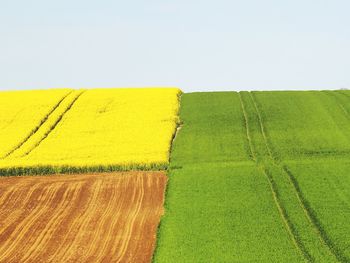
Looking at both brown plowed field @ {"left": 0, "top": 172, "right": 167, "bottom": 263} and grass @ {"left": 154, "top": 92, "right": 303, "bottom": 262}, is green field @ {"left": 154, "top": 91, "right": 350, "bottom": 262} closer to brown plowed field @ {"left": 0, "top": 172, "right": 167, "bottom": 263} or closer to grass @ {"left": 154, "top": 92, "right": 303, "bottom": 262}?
grass @ {"left": 154, "top": 92, "right": 303, "bottom": 262}

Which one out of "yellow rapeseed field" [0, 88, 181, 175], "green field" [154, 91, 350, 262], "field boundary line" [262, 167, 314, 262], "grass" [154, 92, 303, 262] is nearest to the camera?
"field boundary line" [262, 167, 314, 262]

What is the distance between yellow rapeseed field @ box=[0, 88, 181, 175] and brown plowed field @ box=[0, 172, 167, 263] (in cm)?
225

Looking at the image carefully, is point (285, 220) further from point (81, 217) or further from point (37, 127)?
point (37, 127)

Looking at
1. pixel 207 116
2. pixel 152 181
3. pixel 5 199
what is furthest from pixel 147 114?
pixel 5 199

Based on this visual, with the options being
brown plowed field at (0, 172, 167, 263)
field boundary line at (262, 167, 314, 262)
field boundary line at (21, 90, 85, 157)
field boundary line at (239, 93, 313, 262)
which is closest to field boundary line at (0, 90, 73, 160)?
field boundary line at (21, 90, 85, 157)

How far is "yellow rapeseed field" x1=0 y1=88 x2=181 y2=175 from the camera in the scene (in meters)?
43.4

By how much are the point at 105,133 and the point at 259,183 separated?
19964 millimetres

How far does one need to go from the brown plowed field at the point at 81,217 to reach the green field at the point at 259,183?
4.72 ft

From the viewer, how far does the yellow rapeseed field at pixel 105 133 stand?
4344 centimetres

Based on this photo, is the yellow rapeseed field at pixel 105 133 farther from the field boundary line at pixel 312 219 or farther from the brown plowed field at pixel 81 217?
the field boundary line at pixel 312 219

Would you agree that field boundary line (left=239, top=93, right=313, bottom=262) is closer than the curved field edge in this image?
Yes

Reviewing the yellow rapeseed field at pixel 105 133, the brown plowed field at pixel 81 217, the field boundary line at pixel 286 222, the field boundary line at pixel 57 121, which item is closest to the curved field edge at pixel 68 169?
the yellow rapeseed field at pixel 105 133

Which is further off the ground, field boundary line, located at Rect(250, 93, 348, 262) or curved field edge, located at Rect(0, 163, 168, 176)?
field boundary line, located at Rect(250, 93, 348, 262)

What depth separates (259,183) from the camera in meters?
36.5
